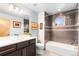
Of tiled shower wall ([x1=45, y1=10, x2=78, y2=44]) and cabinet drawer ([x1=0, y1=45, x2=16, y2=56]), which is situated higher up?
tiled shower wall ([x1=45, y1=10, x2=78, y2=44])

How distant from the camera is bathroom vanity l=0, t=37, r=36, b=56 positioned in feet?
5.21

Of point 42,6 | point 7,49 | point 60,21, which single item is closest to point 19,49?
point 7,49

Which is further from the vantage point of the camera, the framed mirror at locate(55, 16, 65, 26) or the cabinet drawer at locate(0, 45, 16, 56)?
the framed mirror at locate(55, 16, 65, 26)

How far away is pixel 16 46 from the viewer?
192 cm

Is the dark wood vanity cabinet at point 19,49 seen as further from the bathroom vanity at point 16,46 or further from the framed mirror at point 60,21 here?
the framed mirror at point 60,21

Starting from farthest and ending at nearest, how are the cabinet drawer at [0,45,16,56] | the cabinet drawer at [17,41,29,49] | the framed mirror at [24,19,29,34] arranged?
the framed mirror at [24,19,29,34] < the cabinet drawer at [17,41,29,49] < the cabinet drawer at [0,45,16,56]

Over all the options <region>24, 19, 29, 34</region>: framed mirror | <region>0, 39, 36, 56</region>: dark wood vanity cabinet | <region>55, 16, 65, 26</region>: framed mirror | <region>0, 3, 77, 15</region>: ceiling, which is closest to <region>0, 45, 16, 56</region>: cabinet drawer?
<region>0, 39, 36, 56</region>: dark wood vanity cabinet

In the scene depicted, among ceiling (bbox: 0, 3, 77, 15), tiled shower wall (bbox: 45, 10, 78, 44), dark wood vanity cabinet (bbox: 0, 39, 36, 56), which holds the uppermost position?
ceiling (bbox: 0, 3, 77, 15)

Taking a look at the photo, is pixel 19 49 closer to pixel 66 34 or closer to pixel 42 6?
pixel 42 6

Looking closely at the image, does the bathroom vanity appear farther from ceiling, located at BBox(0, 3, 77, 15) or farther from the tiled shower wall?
ceiling, located at BBox(0, 3, 77, 15)

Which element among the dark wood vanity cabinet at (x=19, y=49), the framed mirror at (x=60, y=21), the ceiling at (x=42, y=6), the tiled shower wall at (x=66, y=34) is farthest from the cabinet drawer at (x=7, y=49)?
the framed mirror at (x=60, y=21)

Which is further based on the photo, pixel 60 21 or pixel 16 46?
pixel 60 21

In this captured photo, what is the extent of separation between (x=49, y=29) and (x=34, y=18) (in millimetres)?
560

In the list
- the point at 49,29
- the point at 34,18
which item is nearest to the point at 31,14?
the point at 34,18
